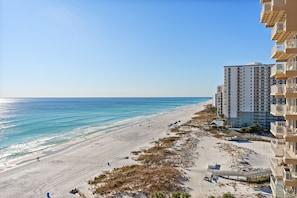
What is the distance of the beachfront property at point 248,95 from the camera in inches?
2211

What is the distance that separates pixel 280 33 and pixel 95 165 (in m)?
26.1

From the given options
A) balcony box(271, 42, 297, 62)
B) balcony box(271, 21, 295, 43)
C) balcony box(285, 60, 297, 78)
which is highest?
balcony box(271, 21, 295, 43)

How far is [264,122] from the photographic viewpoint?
55.5 metres

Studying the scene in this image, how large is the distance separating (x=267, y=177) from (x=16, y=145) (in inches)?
1628

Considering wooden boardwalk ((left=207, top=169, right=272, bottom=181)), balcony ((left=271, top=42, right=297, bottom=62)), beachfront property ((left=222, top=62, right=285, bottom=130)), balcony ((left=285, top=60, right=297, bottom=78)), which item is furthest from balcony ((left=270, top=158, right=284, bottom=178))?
beachfront property ((left=222, top=62, right=285, bottom=130))

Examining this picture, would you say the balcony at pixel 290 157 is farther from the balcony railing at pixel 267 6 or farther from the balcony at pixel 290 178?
the balcony railing at pixel 267 6

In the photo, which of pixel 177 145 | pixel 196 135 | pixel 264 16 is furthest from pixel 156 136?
pixel 264 16

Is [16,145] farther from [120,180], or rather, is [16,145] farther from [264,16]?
[264,16]

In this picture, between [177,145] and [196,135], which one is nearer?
[177,145]

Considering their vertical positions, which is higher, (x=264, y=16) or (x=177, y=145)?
(x=264, y=16)

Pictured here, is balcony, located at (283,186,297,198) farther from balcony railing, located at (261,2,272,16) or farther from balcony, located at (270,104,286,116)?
balcony railing, located at (261,2,272,16)

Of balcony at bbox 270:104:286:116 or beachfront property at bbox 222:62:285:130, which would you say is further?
beachfront property at bbox 222:62:285:130

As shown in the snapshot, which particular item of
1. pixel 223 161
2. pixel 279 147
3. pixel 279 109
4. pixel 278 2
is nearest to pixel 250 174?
pixel 223 161

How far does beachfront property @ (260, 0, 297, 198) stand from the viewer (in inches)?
370
